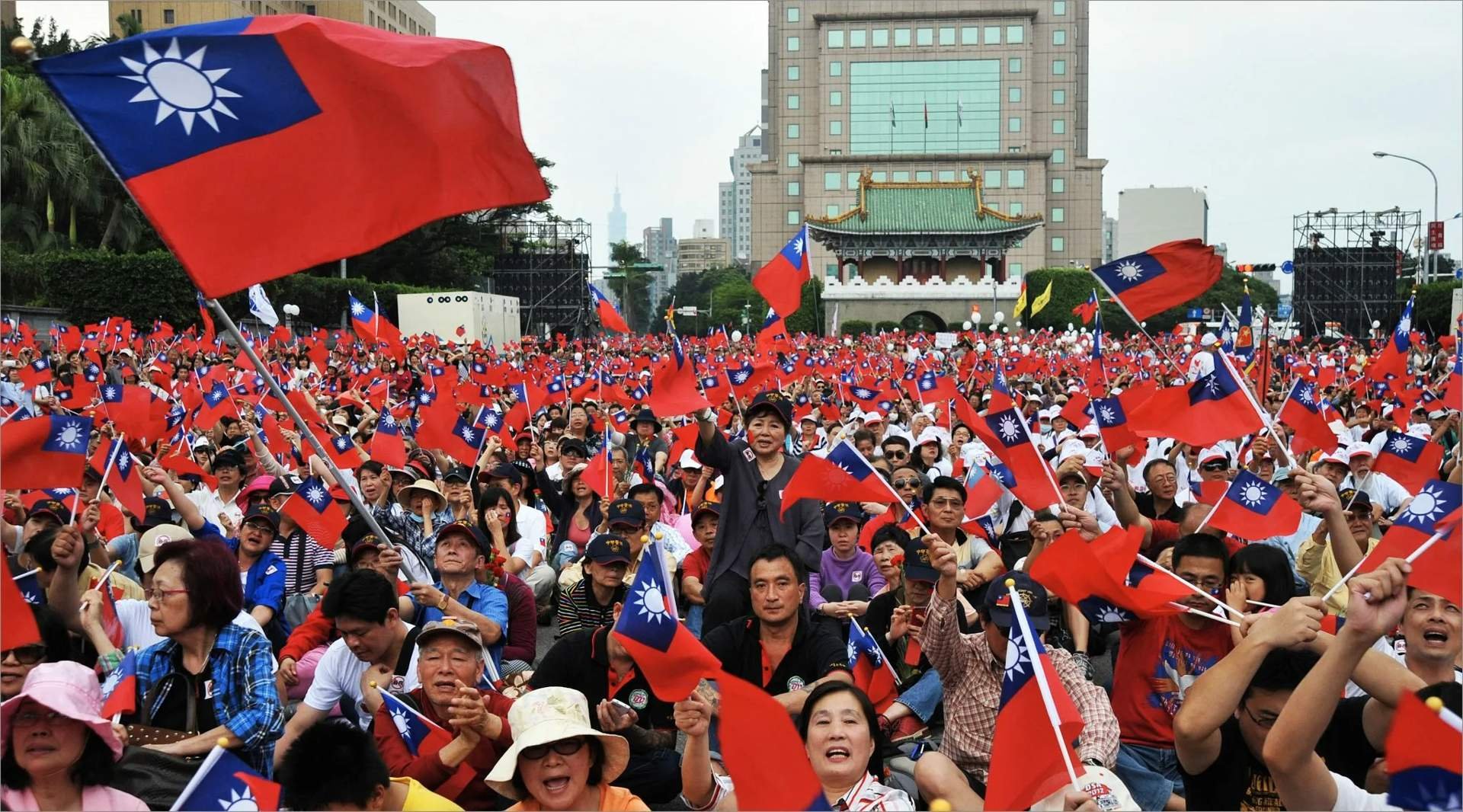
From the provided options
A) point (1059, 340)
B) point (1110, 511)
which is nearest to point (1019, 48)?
point (1059, 340)

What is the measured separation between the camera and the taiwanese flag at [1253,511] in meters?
6.00

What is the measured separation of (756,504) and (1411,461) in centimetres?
406

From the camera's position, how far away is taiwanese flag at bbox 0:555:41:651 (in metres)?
3.61

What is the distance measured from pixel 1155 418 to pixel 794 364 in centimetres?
1222

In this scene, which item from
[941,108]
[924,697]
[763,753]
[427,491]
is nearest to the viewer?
[763,753]

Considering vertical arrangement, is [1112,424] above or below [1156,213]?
below

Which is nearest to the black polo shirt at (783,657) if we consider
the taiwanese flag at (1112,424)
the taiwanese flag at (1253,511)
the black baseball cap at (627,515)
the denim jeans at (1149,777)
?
the denim jeans at (1149,777)

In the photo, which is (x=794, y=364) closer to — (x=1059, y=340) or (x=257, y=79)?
(x=257, y=79)

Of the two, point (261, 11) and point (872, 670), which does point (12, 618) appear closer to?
point (872, 670)

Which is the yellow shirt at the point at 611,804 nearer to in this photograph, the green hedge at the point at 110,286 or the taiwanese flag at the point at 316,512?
the taiwanese flag at the point at 316,512

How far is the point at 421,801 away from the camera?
3559mm

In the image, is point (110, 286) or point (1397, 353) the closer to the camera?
point (1397, 353)

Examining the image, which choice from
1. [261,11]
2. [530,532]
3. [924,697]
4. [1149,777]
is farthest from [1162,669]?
[261,11]

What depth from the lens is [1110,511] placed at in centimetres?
786
